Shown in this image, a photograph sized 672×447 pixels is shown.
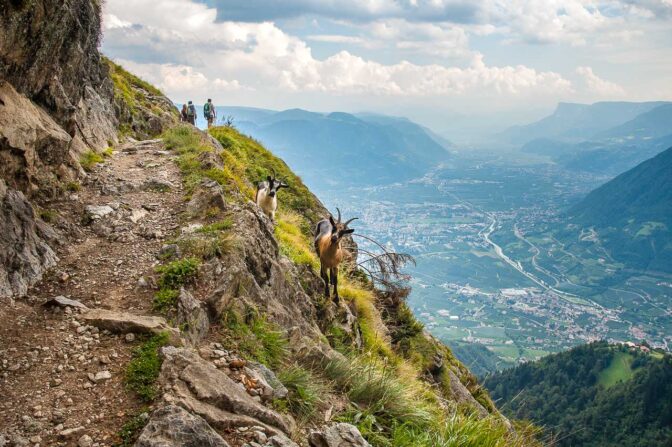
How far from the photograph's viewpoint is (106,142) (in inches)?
647

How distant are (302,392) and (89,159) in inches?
396

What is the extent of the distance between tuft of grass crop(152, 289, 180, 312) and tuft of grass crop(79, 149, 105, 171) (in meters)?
7.18

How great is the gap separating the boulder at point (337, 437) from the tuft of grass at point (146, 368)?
72.7 inches

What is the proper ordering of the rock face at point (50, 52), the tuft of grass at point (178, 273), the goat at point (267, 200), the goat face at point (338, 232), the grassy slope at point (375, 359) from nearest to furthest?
1. the grassy slope at point (375, 359)
2. the tuft of grass at point (178, 273)
3. the rock face at point (50, 52)
4. the goat face at point (338, 232)
5. the goat at point (267, 200)

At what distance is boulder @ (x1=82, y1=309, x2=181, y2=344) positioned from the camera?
19.6ft

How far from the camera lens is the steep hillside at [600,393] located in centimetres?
6238

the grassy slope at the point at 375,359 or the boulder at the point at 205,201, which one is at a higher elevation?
the boulder at the point at 205,201

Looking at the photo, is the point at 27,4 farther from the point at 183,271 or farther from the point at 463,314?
the point at 463,314

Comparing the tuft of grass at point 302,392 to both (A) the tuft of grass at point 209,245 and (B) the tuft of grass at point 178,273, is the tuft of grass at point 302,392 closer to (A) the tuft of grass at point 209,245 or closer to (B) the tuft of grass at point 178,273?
(B) the tuft of grass at point 178,273

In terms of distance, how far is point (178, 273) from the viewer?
291 inches

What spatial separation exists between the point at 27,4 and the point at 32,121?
214cm

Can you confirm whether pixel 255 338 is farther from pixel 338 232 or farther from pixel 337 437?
pixel 338 232

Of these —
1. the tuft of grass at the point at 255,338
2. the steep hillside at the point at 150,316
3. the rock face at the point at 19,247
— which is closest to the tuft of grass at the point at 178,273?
the steep hillside at the point at 150,316

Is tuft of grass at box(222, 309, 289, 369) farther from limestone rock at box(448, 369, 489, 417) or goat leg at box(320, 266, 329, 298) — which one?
limestone rock at box(448, 369, 489, 417)
